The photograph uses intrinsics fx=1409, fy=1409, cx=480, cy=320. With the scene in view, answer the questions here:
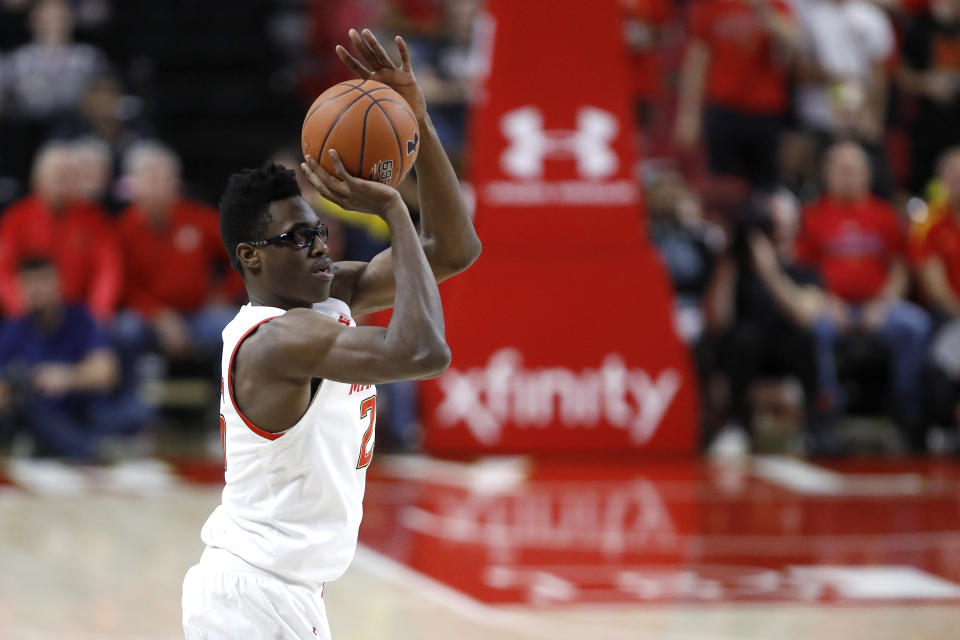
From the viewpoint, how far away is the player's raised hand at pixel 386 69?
3363mm

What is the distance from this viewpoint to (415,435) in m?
9.52

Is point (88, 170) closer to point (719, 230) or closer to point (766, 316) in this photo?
point (719, 230)

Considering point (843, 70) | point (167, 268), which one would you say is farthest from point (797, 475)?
point (167, 268)

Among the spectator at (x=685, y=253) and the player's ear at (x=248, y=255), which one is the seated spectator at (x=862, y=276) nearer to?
the spectator at (x=685, y=253)

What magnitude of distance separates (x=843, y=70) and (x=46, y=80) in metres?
6.09

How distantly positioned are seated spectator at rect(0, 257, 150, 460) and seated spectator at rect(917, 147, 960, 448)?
5.24 meters

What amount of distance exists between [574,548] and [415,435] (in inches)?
112

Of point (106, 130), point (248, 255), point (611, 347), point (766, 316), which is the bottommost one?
point (611, 347)

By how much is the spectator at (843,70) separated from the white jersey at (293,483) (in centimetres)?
800

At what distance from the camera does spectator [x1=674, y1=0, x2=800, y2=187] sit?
10.4 m

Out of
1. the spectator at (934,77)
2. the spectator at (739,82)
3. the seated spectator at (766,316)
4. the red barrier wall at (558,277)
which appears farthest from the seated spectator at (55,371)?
the spectator at (934,77)

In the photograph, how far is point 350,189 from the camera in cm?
304

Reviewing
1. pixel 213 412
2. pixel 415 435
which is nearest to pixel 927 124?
pixel 415 435

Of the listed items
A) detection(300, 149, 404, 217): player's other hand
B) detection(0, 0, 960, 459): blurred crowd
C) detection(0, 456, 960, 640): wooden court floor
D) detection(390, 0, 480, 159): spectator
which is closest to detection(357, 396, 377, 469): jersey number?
detection(300, 149, 404, 217): player's other hand
